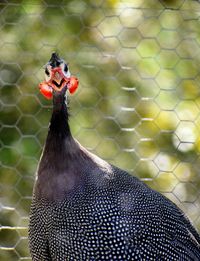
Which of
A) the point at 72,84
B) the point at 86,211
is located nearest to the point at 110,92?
the point at 72,84

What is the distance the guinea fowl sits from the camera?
1.73m

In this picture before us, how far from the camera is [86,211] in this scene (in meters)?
1.74

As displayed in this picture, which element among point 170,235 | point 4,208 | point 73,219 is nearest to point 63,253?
point 73,219

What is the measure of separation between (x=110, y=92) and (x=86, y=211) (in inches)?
32.2

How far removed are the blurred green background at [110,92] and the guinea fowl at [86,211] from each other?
0.59 m

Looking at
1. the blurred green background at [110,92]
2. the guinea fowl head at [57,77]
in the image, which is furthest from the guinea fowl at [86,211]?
the blurred green background at [110,92]

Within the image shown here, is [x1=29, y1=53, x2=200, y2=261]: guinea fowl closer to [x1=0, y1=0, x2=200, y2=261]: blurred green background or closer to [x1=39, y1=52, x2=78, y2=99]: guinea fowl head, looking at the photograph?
[x1=39, y1=52, x2=78, y2=99]: guinea fowl head

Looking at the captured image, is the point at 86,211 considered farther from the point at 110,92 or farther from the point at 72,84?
the point at 110,92

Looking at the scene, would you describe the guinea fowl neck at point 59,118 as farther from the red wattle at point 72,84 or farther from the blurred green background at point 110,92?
the blurred green background at point 110,92

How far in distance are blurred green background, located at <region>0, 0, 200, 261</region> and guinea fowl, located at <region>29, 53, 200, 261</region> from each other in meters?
0.59

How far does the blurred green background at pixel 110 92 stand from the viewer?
7.97 feet

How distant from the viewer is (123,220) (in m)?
1.74

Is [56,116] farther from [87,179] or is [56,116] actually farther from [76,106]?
[76,106]

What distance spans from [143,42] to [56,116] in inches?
30.7
